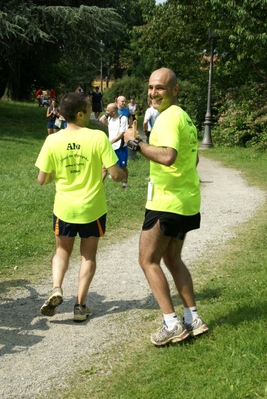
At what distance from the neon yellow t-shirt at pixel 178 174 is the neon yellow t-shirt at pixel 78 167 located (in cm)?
61

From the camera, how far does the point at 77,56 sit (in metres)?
25.0

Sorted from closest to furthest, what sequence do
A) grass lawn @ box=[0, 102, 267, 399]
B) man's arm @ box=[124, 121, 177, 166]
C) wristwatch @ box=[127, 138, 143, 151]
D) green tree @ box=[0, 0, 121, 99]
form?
grass lawn @ box=[0, 102, 267, 399] → man's arm @ box=[124, 121, 177, 166] → wristwatch @ box=[127, 138, 143, 151] → green tree @ box=[0, 0, 121, 99]

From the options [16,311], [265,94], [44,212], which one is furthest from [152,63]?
[16,311]

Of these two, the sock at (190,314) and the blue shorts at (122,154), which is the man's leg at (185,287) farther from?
the blue shorts at (122,154)

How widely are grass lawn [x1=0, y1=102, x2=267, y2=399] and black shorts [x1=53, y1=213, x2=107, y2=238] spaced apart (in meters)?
0.87

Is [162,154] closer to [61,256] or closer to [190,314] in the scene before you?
[190,314]

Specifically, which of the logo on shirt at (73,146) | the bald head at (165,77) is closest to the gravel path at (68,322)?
the logo on shirt at (73,146)

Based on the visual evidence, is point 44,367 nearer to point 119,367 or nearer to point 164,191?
point 119,367

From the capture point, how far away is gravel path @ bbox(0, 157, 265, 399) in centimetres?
384

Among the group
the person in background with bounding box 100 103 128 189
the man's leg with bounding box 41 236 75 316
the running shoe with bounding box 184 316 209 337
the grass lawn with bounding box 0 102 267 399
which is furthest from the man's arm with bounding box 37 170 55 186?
the person in background with bounding box 100 103 128 189

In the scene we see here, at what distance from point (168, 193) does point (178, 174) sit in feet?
0.51

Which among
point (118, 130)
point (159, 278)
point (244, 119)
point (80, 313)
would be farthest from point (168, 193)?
point (244, 119)

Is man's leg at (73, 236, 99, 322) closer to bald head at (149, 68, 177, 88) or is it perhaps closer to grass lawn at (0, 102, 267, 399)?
grass lawn at (0, 102, 267, 399)

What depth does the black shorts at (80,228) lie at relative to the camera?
4.66 metres
